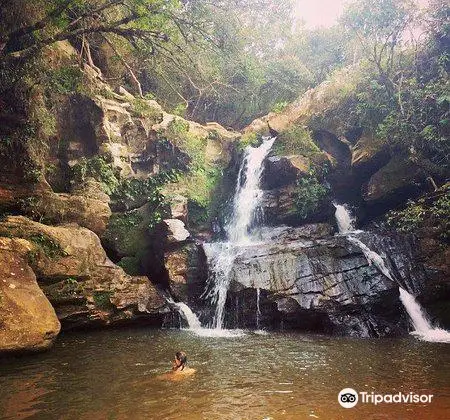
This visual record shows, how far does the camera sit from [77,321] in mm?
10523

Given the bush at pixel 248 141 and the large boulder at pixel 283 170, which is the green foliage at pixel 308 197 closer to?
the large boulder at pixel 283 170

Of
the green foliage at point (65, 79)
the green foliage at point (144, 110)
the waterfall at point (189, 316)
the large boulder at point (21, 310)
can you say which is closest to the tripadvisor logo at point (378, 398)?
the large boulder at point (21, 310)

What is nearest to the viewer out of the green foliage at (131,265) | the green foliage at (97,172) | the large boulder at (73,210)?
the large boulder at (73,210)

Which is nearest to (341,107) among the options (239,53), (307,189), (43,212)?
(307,189)

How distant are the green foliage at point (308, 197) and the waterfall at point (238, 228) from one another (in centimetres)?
203

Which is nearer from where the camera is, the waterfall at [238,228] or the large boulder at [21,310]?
the large boulder at [21,310]

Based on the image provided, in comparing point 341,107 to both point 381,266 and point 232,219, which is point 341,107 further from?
point 381,266

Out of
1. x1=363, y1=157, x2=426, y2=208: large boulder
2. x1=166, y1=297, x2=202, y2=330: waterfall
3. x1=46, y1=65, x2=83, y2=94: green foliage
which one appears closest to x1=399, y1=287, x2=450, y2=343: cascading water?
x1=363, y1=157, x2=426, y2=208: large boulder

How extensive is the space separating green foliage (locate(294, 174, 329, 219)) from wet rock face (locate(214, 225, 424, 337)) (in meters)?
3.29

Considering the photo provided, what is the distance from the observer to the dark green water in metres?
5.10

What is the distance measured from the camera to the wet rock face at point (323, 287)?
11.0 metres

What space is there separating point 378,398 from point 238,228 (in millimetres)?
12207

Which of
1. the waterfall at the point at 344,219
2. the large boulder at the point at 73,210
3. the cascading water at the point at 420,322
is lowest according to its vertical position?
the cascading water at the point at 420,322

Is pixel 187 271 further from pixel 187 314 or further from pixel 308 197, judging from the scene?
pixel 308 197
